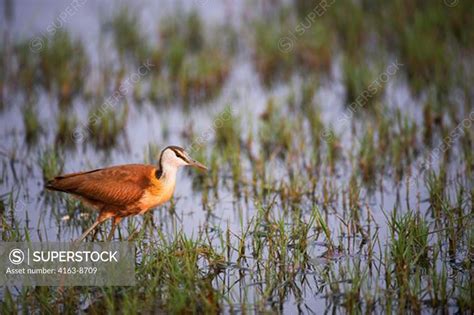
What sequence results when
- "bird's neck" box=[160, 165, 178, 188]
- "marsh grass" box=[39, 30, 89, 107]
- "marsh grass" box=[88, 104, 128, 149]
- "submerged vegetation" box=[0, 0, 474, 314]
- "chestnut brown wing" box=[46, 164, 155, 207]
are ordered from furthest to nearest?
"marsh grass" box=[39, 30, 89, 107] → "marsh grass" box=[88, 104, 128, 149] → "bird's neck" box=[160, 165, 178, 188] → "chestnut brown wing" box=[46, 164, 155, 207] → "submerged vegetation" box=[0, 0, 474, 314]

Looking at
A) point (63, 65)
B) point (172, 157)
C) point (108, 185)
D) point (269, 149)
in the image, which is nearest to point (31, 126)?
point (63, 65)

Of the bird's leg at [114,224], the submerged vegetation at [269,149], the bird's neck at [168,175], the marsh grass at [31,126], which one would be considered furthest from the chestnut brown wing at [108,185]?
the marsh grass at [31,126]

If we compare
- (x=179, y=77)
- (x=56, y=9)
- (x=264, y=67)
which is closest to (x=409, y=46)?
(x=264, y=67)

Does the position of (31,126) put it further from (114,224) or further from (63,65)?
(114,224)

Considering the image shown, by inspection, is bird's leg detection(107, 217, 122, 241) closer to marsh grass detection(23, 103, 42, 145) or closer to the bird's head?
the bird's head

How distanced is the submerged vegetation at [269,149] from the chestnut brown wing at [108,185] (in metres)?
0.38

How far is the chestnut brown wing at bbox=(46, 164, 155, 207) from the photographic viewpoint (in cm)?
697

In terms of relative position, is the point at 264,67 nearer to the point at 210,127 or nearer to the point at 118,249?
the point at 210,127

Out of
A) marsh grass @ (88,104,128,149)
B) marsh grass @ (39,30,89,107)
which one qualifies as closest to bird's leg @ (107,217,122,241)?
marsh grass @ (88,104,128,149)

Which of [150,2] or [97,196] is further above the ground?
[150,2]

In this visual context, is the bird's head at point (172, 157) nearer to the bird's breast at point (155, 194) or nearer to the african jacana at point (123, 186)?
the african jacana at point (123, 186)

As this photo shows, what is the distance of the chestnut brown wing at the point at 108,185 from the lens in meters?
6.97

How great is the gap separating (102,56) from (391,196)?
6.87 m

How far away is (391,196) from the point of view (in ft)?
28.0
